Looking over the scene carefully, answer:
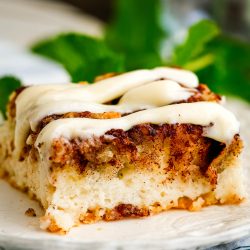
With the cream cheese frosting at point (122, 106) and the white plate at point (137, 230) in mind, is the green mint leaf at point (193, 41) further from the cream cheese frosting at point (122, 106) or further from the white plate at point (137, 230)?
the white plate at point (137, 230)

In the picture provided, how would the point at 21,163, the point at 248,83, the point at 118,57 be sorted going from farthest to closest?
the point at 248,83 < the point at 118,57 < the point at 21,163

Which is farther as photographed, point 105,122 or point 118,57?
point 118,57

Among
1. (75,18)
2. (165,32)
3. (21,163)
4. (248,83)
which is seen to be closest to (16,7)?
(75,18)

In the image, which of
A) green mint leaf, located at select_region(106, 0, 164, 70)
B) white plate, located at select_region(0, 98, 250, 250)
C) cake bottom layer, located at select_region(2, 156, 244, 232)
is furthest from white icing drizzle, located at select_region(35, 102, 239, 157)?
green mint leaf, located at select_region(106, 0, 164, 70)

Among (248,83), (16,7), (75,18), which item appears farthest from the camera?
(16,7)

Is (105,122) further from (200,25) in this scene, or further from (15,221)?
(200,25)

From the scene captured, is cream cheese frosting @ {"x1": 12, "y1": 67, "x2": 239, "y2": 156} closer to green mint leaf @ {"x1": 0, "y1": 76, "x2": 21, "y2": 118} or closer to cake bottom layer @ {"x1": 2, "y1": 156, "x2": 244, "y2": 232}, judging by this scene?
cake bottom layer @ {"x1": 2, "y1": 156, "x2": 244, "y2": 232}

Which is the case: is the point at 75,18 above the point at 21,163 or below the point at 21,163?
below
